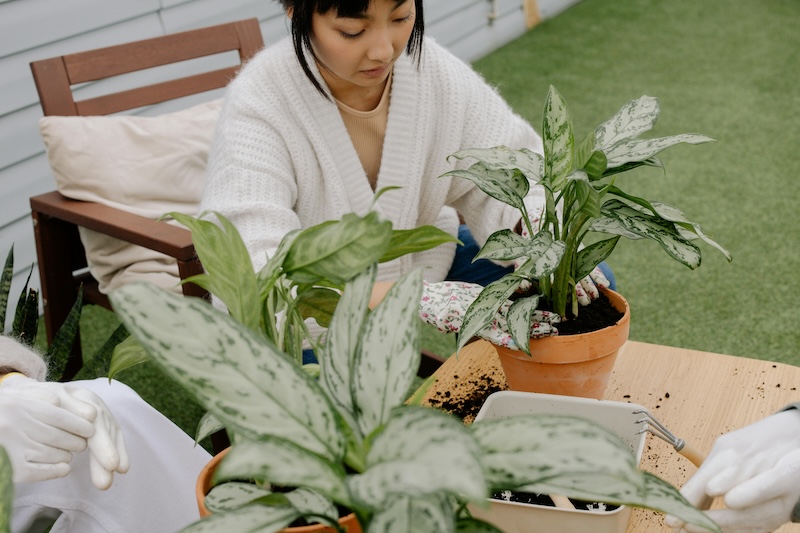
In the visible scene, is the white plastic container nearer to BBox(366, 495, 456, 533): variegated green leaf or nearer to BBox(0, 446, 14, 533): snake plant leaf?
BBox(366, 495, 456, 533): variegated green leaf

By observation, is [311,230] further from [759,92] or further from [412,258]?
[759,92]

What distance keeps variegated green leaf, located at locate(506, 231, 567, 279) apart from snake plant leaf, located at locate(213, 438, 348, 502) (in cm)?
44

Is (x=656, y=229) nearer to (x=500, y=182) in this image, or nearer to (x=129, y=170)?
(x=500, y=182)

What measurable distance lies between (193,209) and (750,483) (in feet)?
4.77

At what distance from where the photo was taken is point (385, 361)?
56 centimetres

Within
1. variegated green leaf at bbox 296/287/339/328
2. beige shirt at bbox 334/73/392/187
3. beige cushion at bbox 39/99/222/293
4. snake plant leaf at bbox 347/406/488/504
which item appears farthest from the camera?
beige cushion at bbox 39/99/222/293

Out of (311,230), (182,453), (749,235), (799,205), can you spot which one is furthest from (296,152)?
(799,205)

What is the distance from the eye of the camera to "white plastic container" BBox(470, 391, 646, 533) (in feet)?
Answer: 2.51

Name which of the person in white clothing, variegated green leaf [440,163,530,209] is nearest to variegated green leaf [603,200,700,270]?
variegated green leaf [440,163,530,209]

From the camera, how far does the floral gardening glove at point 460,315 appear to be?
0.98 m

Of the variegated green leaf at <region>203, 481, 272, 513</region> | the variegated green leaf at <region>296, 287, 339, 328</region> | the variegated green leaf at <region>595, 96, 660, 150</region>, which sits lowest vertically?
the variegated green leaf at <region>203, 481, 272, 513</region>

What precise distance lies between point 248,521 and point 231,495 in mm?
97

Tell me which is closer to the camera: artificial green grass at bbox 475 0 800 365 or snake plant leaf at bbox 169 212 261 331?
snake plant leaf at bbox 169 212 261 331

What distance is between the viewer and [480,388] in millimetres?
1153
